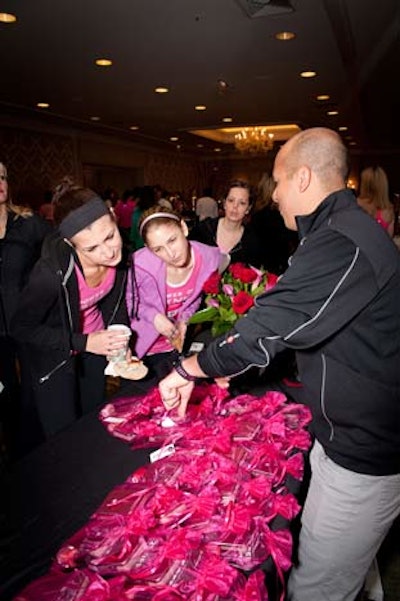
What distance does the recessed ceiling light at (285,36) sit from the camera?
4.11m

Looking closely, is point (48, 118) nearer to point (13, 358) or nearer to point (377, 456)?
point (13, 358)

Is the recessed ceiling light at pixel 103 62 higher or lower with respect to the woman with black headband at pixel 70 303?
higher

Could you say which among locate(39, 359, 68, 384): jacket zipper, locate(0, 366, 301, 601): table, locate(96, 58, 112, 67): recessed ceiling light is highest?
locate(96, 58, 112, 67): recessed ceiling light

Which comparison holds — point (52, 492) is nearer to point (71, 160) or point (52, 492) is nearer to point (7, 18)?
point (7, 18)

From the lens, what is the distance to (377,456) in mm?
1217

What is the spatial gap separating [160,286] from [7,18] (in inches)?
121

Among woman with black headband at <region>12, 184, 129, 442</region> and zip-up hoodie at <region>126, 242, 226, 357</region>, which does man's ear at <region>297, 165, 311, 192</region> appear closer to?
woman with black headband at <region>12, 184, 129, 442</region>

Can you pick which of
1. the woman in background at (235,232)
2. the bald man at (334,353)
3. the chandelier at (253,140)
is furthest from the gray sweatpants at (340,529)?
the chandelier at (253,140)

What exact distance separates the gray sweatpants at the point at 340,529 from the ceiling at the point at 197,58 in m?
3.30

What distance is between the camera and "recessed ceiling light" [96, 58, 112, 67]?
483 centimetres

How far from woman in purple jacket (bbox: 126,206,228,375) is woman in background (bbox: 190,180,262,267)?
1093 mm

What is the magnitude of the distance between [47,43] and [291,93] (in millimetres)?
3746

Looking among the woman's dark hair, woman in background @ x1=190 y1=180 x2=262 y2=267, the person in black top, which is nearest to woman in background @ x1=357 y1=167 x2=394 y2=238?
the person in black top

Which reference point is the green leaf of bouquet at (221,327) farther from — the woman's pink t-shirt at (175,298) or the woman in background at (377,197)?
the woman in background at (377,197)
